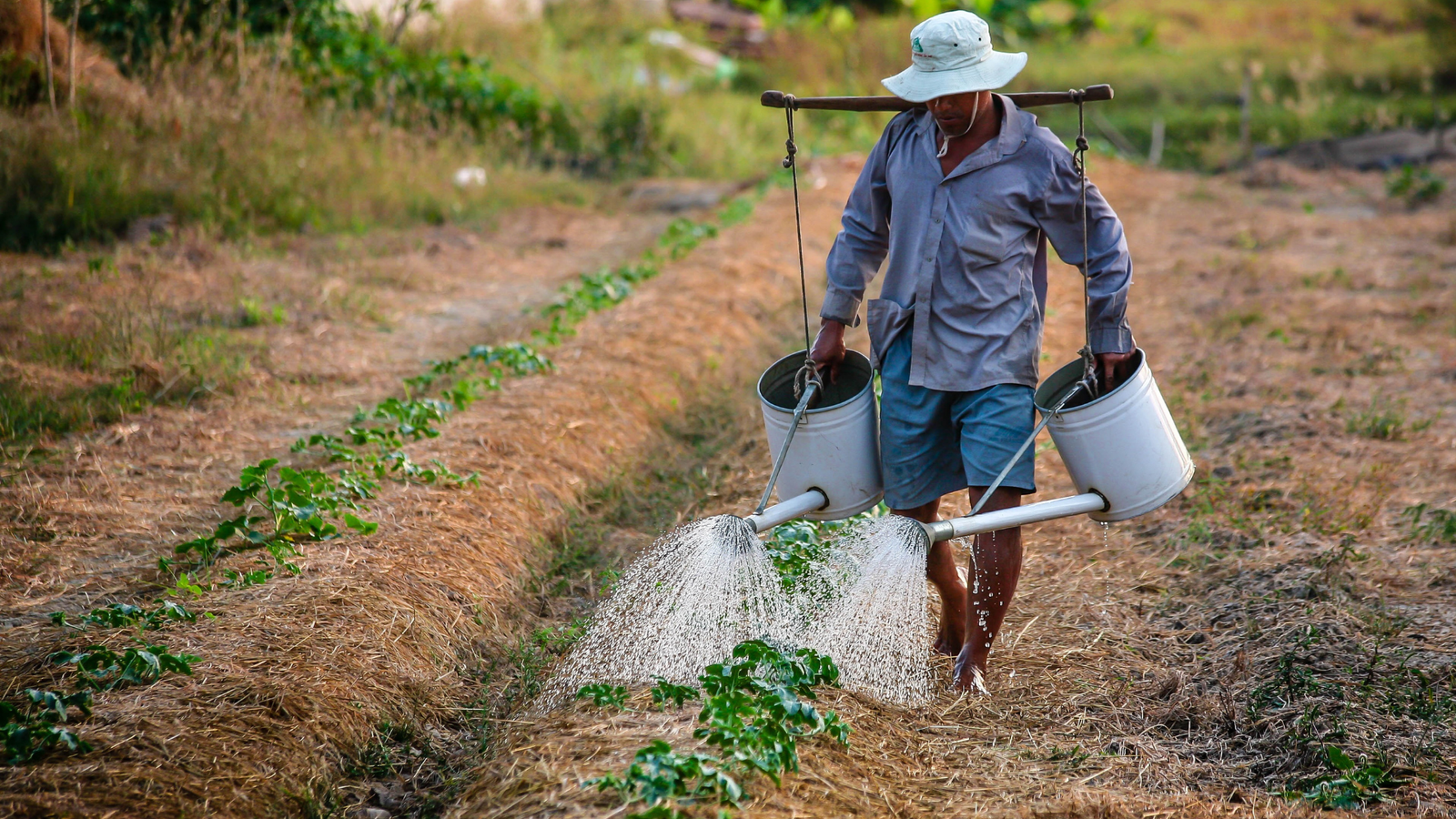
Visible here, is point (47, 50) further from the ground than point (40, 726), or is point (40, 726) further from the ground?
point (47, 50)

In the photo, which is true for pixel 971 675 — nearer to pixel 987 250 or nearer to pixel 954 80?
pixel 987 250

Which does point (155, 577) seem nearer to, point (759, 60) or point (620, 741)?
point (620, 741)

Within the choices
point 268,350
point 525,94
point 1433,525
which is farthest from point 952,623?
point 525,94

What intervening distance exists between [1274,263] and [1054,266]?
164 cm

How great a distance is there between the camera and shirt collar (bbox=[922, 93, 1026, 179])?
2838 mm

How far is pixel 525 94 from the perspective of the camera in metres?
12.4

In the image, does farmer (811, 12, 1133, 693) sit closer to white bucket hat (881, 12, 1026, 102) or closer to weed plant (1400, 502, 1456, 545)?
white bucket hat (881, 12, 1026, 102)

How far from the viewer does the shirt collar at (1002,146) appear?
9.31 ft

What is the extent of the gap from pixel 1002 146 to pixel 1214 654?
5.39ft

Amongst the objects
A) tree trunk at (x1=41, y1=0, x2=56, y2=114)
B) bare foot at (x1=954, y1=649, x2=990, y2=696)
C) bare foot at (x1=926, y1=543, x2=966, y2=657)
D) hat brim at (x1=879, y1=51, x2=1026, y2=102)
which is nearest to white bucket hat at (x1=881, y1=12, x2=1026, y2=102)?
hat brim at (x1=879, y1=51, x2=1026, y2=102)

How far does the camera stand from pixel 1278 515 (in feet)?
13.9

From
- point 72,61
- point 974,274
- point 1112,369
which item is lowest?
point 1112,369

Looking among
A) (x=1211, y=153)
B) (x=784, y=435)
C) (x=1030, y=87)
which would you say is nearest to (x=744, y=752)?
(x=784, y=435)

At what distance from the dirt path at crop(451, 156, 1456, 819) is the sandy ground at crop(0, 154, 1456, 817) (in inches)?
0.4
